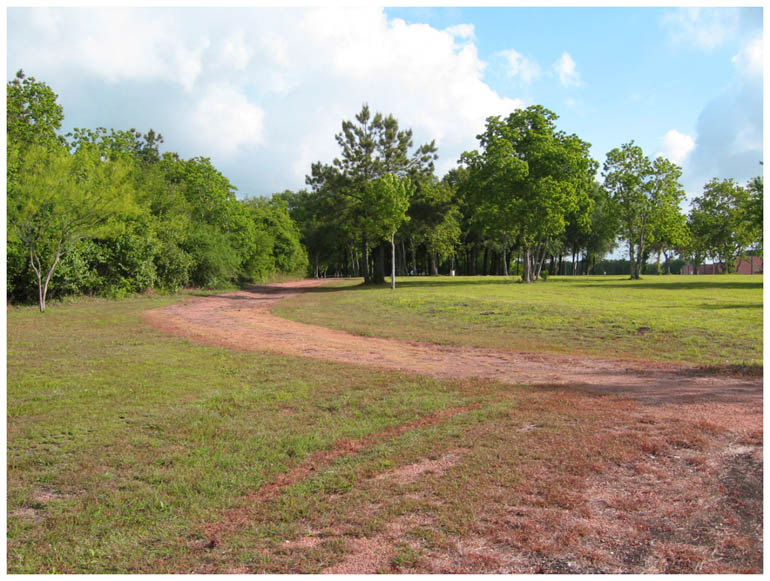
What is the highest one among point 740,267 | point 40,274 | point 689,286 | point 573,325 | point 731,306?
point 740,267

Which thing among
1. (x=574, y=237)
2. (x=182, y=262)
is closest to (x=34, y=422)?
(x=182, y=262)

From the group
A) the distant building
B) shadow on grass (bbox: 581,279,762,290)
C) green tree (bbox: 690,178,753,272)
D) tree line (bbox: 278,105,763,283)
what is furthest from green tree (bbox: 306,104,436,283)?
the distant building

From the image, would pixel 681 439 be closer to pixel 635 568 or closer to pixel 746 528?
pixel 746 528

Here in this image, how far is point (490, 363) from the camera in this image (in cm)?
1070

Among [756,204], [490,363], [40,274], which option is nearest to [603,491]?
[490,363]

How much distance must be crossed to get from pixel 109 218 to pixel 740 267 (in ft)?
328

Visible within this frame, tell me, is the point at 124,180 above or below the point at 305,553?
above

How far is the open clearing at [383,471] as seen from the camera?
11.5 feet

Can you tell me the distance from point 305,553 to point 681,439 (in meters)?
3.94

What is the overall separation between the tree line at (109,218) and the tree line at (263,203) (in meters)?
0.08

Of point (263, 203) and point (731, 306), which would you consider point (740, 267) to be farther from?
Answer: point (731, 306)

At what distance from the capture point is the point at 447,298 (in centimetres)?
2406

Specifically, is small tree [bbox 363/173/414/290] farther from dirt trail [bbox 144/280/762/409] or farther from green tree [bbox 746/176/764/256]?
green tree [bbox 746/176/764/256]

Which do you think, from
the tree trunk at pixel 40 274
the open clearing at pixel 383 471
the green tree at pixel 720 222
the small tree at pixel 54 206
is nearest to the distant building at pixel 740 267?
the green tree at pixel 720 222
